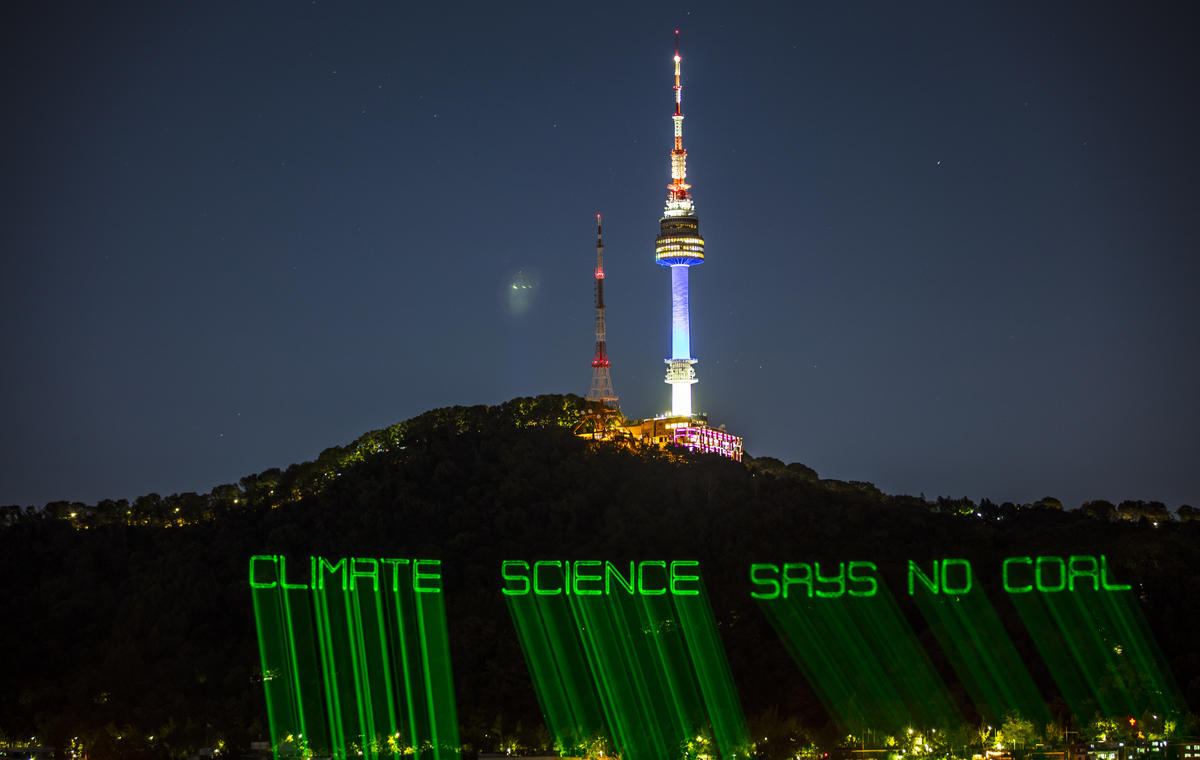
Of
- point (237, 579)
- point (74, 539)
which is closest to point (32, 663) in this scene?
point (237, 579)

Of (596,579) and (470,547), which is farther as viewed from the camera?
(470,547)

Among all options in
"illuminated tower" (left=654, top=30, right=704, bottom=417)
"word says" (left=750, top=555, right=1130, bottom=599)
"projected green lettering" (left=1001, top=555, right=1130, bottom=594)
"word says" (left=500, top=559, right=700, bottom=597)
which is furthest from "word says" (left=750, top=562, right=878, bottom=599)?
"illuminated tower" (left=654, top=30, right=704, bottom=417)

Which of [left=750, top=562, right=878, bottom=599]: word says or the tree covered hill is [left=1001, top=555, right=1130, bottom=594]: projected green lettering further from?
[left=750, top=562, right=878, bottom=599]: word says

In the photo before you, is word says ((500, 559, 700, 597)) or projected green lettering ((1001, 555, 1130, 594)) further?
word says ((500, 559, 700, 597))

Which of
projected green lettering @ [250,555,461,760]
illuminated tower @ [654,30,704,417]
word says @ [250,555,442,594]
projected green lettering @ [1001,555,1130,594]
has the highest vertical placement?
illuminated tower @ [654,30,704,417]

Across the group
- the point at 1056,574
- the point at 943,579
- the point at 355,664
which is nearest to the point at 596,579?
the point at 355,664

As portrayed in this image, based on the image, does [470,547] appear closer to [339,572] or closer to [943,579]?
[339,572]

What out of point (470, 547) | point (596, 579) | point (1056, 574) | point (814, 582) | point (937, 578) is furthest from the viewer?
point (470, 547)
